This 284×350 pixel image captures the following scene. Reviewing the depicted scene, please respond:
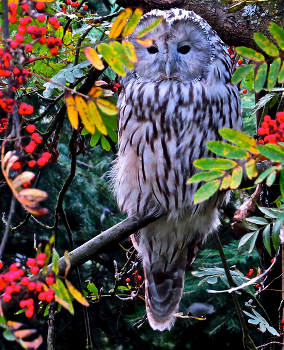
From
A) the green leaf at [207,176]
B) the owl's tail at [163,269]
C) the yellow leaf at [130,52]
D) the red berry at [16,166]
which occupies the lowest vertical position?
the owl's tail at [163,269]

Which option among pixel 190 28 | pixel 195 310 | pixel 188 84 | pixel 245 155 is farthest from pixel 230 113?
pixel 195 310

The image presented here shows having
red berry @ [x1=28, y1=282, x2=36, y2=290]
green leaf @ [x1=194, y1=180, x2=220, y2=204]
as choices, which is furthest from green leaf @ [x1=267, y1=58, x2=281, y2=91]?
red berry @ [x1=28, y1=282, x2=36, y2=290]

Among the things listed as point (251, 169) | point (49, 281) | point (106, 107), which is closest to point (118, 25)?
point (106, 107)

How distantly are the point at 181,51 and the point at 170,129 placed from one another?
0.35 meters

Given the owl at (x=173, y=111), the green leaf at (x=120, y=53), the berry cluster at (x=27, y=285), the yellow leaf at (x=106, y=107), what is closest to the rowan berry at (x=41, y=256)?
the berry cluster at (x=27, y=285)

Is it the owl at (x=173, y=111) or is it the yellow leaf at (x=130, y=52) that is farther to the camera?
the owl at (x=173, y=111)

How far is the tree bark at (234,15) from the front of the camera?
6.31 ft

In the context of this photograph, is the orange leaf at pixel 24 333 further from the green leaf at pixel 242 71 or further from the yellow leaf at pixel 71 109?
the green leaf at pixel 242 71

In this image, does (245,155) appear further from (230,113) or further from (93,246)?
(230,113)

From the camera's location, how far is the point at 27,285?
112cm

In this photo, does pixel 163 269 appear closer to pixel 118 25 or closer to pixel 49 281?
pixel 49 281

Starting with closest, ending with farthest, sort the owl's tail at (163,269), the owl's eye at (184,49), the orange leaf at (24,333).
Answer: the orange leaf at (24,333), the owl's eye at (184,49), the owl's tail at (163,269)

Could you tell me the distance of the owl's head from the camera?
2.09 meters

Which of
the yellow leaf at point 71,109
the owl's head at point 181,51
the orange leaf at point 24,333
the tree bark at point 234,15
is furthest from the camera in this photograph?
the owl's head at point 181,51
